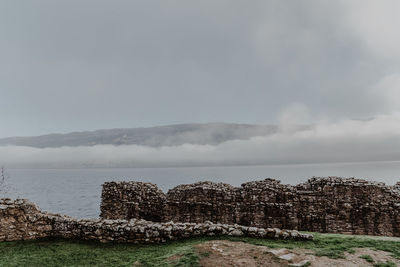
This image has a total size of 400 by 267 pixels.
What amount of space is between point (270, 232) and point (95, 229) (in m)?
7.20

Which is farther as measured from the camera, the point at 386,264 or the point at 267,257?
the point at 267,257

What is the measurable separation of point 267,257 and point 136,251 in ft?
15.7

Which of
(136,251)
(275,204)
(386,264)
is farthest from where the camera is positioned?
(275,204)

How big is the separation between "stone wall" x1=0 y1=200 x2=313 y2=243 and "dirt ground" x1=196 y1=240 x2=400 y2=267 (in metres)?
1.26

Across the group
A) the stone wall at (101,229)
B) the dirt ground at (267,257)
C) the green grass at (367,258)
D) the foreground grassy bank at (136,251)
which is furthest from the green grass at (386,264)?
the stone wall at (101,229)

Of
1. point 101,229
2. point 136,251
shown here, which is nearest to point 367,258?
point 136,251

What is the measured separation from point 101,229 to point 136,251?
85.3 inches

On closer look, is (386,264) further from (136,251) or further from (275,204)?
(275,204)

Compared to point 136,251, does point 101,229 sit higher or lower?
higher

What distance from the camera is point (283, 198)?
17172 millimetres

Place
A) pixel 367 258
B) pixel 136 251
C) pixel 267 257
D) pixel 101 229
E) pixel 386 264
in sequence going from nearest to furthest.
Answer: pixel 386 264, pixel 367 258, pixel 267 257, pixel 136 251, pixel 101 229

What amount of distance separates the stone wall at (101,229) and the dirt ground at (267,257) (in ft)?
4.15

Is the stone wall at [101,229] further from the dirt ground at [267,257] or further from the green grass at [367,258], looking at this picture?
the green grass at [367,258]

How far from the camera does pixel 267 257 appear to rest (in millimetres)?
8508
